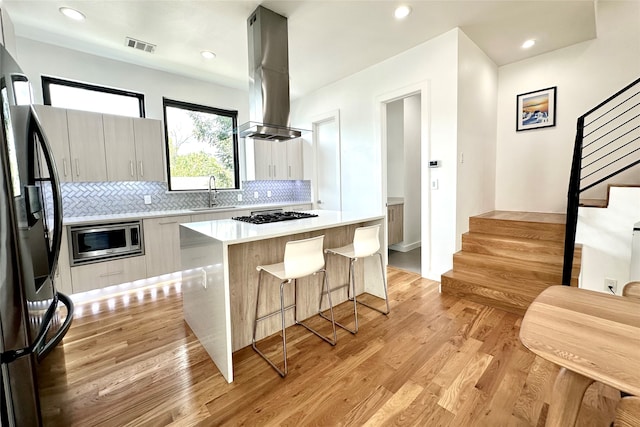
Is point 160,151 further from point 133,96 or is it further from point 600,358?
point 600,358

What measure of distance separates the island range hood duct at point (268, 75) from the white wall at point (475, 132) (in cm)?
199

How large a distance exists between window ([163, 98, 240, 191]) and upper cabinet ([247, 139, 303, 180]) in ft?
1.23

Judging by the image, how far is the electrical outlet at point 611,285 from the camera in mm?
2574

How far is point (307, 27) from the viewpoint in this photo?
289 centimetres

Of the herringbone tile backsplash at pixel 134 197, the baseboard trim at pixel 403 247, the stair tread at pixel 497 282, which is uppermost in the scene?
the herringbone tile backsplash at pixel 134 197

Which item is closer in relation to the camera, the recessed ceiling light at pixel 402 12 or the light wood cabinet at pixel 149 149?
the recessed ceiling light at pixel 402 12

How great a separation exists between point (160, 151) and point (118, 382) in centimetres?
283

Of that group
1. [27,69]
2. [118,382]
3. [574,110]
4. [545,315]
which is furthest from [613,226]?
[27,69]

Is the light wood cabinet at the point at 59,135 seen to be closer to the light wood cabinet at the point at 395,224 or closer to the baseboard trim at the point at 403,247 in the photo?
the light wood cabinet at the point at 395,224

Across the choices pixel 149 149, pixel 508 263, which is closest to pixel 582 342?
pixel 508 263

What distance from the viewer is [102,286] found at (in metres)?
3.07

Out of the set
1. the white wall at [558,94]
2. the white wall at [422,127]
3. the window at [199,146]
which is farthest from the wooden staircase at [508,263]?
the window at [199,146]

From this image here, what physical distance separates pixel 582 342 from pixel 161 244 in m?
3.89

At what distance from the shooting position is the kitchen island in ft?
5.68
